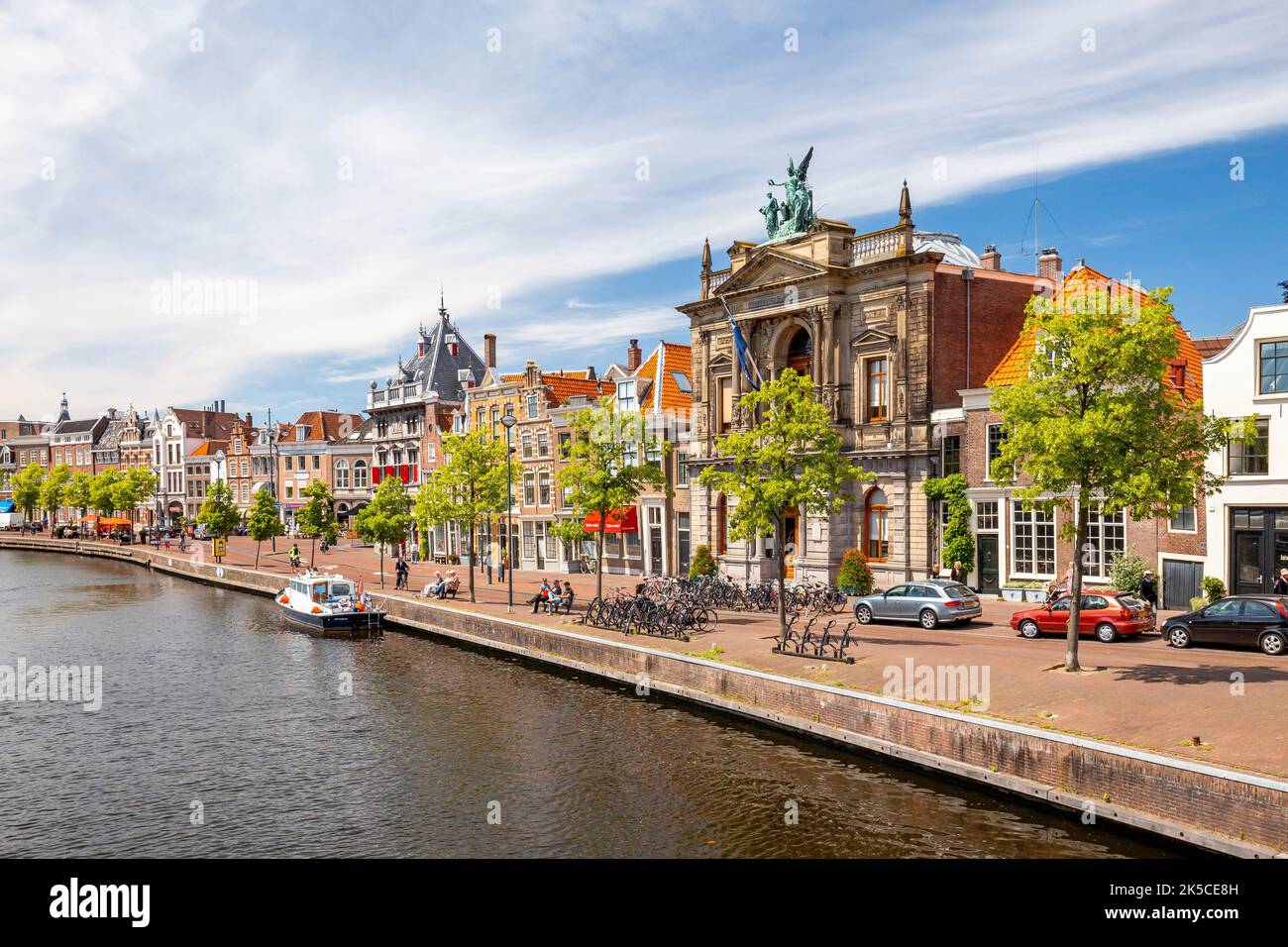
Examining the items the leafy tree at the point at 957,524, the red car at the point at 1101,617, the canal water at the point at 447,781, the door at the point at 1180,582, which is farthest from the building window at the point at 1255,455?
the canal water at the point at 447,781

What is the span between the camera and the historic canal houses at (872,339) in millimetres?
42719

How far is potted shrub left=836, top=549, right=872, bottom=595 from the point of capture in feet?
140

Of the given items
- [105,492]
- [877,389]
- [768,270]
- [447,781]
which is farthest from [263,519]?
[447,781]

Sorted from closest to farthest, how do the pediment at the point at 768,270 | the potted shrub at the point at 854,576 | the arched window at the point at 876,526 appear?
the potted shrub at the point at 854,576 → the arched window at the point at 876,526 → the pediment at the point at 768,270

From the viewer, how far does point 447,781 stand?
2166 cm

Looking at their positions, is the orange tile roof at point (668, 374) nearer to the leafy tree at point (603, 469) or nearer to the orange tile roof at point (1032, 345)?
the leafy tree at point (603, 469)

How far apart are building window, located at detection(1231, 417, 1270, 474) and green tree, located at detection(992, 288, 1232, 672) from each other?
894 centimetres

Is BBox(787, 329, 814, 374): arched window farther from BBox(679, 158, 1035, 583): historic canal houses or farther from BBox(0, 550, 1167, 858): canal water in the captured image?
BBox(0, 550, 1167, 858): canal water

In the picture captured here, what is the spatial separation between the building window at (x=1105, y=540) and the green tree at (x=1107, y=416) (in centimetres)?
1242
